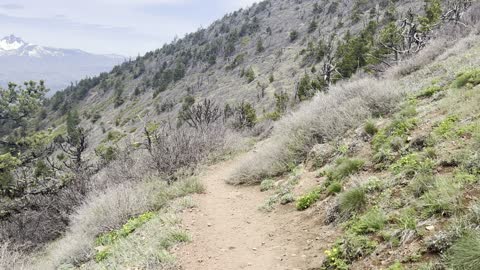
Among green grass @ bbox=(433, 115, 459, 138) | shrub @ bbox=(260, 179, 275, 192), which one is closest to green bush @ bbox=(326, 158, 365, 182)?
green grass @ bbox=(433, 115, 459, 138)

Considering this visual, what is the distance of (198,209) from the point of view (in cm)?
927

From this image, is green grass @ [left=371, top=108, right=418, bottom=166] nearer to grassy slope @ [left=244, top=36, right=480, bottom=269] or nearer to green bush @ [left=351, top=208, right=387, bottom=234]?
grassy slope @ [left=244, top=36, right=480, bottom=269]

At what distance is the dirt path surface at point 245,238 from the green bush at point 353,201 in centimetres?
60

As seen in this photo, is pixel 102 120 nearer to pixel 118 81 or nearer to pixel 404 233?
pixel 118 81

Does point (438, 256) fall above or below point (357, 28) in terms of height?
below

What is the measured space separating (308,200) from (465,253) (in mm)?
3995

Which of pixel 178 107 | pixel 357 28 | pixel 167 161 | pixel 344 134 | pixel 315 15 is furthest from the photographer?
pixel 315 15

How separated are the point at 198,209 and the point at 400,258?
553 centimetres

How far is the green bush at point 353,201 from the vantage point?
6098 millimetres

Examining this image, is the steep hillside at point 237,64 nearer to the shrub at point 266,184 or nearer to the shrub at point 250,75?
the shrub at point 250,75

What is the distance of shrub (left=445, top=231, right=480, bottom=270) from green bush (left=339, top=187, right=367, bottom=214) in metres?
2.10

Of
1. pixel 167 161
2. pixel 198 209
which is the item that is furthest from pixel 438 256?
pixel 167 161

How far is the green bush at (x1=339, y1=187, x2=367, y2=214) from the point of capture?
240 inches

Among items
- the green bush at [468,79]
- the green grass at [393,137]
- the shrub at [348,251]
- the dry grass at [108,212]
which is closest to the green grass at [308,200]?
the green grass at [393,137]
